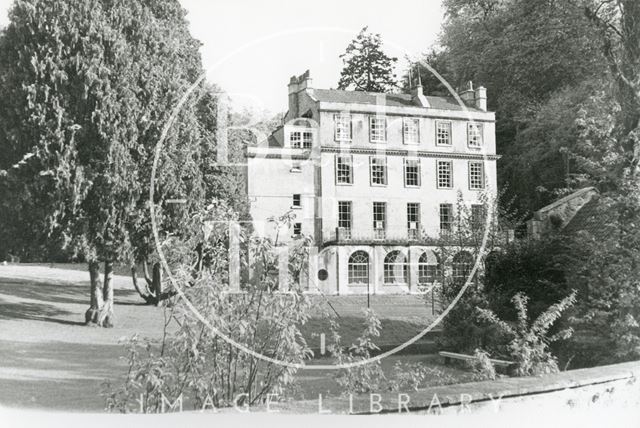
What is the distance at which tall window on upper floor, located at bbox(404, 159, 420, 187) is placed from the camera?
3881 millimetres

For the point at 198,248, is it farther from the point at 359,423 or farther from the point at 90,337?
the point at 359,423

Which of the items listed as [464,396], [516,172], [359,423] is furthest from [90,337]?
[516,172]

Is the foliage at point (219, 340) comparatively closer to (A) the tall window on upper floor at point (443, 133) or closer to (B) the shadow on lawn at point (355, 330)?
(B) the shadow on lawn at point (355, 330)

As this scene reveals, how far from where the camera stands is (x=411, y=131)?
12.9 ft

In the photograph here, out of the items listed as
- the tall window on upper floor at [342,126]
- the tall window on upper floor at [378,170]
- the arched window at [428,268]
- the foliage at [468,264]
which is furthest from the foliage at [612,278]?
the tall window on upper floor at [342,126]

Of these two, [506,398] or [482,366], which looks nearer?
[506,398]

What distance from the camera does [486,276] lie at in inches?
176

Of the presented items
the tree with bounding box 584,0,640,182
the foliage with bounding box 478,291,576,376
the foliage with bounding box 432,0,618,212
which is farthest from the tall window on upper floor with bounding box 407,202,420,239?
the tree with bounding box 584,0,640,182

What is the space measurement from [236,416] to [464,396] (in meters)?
1.20

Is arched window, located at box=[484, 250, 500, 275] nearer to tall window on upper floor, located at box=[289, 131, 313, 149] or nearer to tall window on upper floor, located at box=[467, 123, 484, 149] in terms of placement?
tall window on upper floor, located at box=[467, 123, 484, 149]

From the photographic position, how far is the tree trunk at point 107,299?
3434 mm

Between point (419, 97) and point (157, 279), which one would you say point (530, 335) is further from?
point (157, 279)

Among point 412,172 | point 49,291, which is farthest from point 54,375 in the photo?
point 412,172

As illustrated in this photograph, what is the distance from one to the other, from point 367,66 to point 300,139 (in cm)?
78
